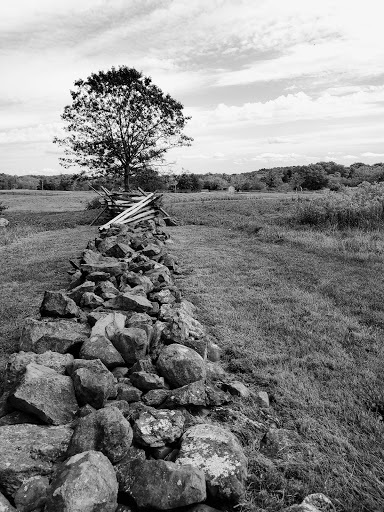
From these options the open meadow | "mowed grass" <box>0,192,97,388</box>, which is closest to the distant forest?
"mowed grass" <box>0,192,97,388</box>

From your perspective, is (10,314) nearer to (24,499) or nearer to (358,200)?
(24,499)

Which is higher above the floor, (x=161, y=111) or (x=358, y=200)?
(x=161, y=111)

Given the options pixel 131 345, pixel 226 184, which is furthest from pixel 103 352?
pixel 226 184

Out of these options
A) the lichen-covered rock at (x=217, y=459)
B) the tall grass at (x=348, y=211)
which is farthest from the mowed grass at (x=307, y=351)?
the tall grass at (x=348, y=211)

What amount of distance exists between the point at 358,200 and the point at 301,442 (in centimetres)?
1413

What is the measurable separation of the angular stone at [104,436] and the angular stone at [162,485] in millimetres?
194

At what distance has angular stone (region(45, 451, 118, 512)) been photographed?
222 centimetres

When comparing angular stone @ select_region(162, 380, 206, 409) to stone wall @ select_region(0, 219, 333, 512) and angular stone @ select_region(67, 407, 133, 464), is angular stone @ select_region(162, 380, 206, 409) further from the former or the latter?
angular stone @ select_region(67, 407, 133, 464)

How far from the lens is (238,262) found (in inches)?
402

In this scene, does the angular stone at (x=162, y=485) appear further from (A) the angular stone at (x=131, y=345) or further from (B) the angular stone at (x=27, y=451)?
(A) the angular stone at (x=131, y=345)

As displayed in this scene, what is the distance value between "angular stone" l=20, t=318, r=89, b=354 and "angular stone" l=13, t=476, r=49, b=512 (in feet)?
5.90

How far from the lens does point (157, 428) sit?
2.98 meters

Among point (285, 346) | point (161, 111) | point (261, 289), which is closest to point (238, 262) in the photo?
point (261, 289)

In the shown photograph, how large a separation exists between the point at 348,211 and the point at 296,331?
35.4 ft
